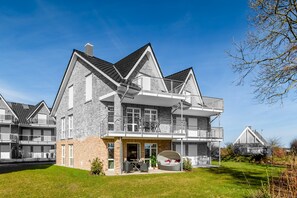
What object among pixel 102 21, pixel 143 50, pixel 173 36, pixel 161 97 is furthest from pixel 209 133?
pixel 102 21

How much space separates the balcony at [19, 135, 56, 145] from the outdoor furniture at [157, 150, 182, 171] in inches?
985

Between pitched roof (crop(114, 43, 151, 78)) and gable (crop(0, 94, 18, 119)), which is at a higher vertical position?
pitched roof (crop(114, 43, 151, 78))

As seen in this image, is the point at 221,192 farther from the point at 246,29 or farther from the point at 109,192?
the point at 246,29

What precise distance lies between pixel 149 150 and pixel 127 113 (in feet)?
12.2

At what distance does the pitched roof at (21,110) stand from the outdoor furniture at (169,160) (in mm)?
28741

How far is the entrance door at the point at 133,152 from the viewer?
21.1m

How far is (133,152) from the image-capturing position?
2138 centimetres

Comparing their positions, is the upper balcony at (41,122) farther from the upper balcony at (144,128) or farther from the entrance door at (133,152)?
the entrance door at (133,152)

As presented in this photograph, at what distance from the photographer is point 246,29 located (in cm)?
1574

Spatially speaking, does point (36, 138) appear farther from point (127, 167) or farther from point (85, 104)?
point (127, 167)

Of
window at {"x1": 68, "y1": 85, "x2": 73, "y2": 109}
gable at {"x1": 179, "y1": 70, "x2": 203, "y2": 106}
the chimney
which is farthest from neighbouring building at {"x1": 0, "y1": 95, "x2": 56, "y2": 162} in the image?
gable at {"x1": 179, "y1": 70, "x2": 203, "y2": 106}

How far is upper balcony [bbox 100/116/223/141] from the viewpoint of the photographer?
1905 centimetres

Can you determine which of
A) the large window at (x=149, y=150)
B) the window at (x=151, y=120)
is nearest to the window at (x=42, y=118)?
the window at (x=151, y=120)

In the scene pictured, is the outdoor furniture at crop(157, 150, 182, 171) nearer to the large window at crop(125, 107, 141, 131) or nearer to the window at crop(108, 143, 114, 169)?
the large window at crop(125, 107, 141, 131)
